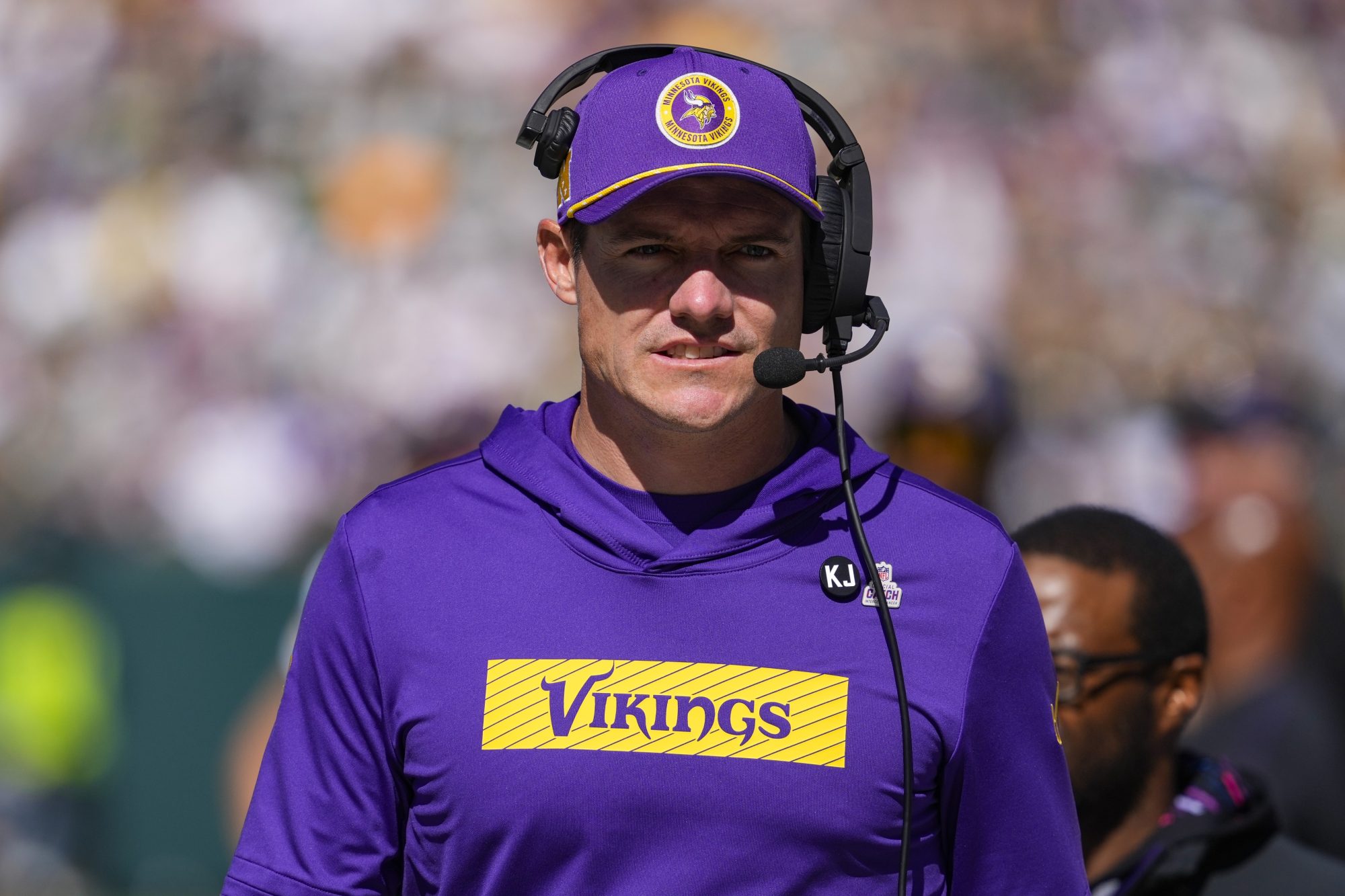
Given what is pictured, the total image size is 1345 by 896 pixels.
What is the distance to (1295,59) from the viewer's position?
8234mm

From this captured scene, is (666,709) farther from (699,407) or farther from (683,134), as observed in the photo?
(683,134)

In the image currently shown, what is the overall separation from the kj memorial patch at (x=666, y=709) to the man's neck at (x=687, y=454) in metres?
0.27

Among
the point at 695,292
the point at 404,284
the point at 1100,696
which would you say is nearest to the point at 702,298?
the point at 695,292

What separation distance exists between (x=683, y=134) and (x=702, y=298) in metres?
0.20

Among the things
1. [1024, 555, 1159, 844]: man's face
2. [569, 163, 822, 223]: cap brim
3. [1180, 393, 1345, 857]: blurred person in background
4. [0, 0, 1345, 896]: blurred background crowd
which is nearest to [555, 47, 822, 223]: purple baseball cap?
[569, 163, 822, 223]: cap brim

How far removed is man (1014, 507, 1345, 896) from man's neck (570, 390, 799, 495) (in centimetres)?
93

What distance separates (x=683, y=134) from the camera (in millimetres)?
1970

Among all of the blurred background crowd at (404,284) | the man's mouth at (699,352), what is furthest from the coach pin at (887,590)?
the blurred background crowd at (404,284)

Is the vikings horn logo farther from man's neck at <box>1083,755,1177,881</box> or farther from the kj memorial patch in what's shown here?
man's neck at <box>1083,755,1177,881</box>

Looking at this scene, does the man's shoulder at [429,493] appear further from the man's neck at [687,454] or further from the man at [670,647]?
the man's neck at [687,454]

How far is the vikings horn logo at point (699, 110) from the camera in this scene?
1984mm

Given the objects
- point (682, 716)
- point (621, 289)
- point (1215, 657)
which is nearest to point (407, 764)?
point (682, 716)

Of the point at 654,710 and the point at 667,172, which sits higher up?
the point at 667,172

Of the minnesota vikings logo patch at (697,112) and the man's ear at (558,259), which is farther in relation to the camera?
the man's ear at (558,259)
